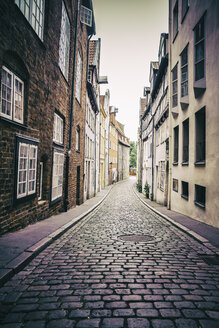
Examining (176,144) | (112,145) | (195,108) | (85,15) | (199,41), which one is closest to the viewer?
(199,41)

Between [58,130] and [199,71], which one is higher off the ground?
[199,71]

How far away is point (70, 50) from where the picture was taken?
472 inches

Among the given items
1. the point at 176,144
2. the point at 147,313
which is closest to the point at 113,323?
the point at 147,313

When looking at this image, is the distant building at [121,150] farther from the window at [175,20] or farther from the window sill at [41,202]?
the window sill at [41,202]

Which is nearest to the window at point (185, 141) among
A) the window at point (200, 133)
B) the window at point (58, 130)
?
the window at point (200, 133)

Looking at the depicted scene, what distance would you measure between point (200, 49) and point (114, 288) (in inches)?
378

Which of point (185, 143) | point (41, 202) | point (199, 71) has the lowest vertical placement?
point (41, 202)

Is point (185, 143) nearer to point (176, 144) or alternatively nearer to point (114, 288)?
point (176, 144)

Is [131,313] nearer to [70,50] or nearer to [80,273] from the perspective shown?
[80,273]

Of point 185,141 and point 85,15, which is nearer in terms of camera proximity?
point 185,141

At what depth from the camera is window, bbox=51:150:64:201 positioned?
32.1 feet

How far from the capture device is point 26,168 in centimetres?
691

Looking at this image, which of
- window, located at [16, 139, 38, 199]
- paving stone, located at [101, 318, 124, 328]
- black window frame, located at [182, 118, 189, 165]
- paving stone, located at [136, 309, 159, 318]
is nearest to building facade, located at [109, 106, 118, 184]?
black window frame, located at [182, 118, 189, 165]

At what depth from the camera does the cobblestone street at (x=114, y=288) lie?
2953 mm
